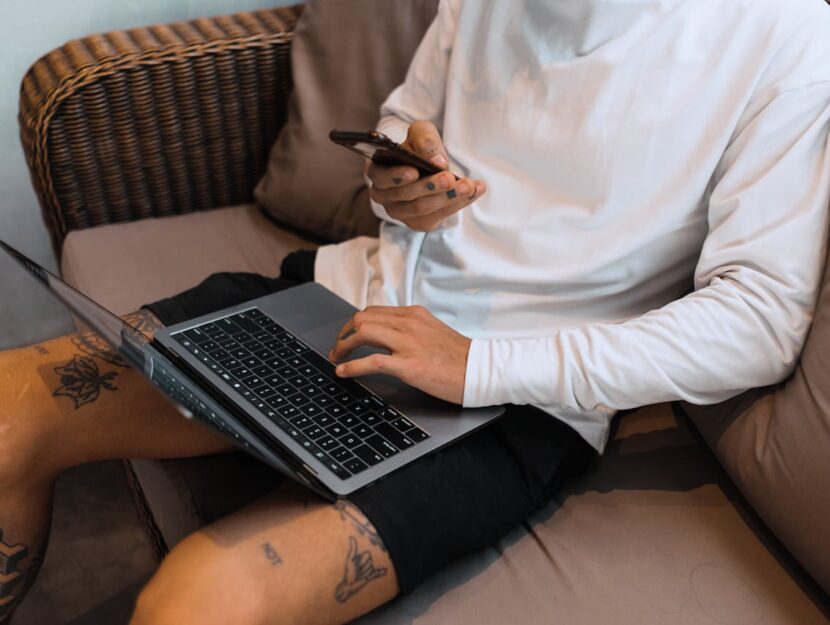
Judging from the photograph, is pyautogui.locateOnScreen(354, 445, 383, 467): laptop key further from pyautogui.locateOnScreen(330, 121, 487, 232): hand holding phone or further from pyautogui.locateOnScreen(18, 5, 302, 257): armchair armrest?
pyautogui.locateOnScreen(18, 5, 302, 257): armchair armrest

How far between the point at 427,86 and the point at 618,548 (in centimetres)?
65

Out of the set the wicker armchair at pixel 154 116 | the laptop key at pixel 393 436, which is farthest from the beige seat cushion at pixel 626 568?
the wicker armchair at pixel 154 116

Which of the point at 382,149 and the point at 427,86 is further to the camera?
the point at 427,86

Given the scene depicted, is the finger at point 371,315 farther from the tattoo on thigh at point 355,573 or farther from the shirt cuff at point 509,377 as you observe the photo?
the tattoo on thigh at point 355,573

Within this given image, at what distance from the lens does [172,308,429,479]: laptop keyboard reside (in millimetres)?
840

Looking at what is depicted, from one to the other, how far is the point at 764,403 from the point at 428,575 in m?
0.40

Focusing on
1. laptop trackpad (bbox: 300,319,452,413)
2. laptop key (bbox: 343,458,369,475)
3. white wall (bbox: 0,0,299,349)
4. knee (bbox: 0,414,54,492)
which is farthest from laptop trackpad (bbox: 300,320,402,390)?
white wall (bbox: 0,0,299,349)

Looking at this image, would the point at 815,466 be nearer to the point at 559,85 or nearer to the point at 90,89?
the point at 559,85

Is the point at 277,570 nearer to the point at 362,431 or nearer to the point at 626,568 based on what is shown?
the point at 362,431

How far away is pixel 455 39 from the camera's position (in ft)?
3.64

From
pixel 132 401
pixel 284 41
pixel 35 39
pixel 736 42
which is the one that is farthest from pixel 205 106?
pixel 736 42

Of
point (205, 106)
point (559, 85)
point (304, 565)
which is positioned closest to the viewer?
point (304, 565)

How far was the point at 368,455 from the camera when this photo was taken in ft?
2.74

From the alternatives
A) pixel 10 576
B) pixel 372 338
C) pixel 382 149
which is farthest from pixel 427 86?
pixel 10 576
